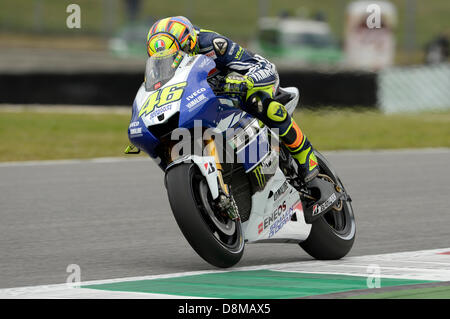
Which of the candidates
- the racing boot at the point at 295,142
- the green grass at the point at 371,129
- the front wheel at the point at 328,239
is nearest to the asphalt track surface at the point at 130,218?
the front wheel at the point at 328,239

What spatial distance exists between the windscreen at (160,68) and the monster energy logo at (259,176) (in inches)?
29.3

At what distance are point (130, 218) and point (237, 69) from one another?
261 cm

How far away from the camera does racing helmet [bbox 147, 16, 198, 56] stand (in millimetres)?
5852

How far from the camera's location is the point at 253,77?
5988 millimetres

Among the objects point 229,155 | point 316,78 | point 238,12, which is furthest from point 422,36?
point 229,155

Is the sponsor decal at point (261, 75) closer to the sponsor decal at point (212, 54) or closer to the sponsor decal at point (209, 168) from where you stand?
the sponsor decal at point (212, 54)

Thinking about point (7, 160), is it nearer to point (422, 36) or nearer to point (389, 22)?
point (389, 22)

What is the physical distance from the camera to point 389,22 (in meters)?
33.9

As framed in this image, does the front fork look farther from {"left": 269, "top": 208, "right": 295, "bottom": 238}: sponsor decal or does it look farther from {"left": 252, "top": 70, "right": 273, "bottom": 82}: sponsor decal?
{"left": 252, "top": 70, "right": 273, "bottom": 82}: sponsor decal

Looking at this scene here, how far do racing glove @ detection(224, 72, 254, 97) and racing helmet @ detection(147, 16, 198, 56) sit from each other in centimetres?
34

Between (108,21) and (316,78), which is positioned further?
(108,21)

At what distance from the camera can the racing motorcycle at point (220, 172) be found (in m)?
5.50

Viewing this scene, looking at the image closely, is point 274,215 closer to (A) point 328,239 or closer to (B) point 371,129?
(A) point 328,239

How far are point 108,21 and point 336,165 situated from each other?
2919 cm
